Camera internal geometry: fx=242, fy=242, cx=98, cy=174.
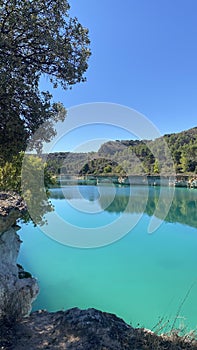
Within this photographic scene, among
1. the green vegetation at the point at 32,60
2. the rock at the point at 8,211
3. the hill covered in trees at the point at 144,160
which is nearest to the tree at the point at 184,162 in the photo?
the hill covered in trees at the point at 144,160

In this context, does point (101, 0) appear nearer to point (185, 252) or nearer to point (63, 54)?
point (63, 54)

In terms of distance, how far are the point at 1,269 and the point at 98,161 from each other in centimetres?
3990

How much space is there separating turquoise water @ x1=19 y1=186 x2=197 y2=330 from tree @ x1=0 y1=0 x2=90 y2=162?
13.6 ft

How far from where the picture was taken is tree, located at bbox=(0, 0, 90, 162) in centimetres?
372

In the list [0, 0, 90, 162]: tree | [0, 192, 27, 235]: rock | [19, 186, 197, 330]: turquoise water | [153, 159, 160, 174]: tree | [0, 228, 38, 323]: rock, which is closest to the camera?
[0, 0, 90, 162]: tree

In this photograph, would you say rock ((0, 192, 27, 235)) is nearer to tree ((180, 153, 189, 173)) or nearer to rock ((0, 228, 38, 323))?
rock ((0, 228, 38, 323))

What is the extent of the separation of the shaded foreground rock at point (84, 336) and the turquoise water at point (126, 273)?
1.86m

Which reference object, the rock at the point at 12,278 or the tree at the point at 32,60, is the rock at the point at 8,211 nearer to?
the rock at the point at 12,278

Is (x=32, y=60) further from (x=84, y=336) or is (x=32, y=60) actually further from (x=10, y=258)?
(x=84, y=336)

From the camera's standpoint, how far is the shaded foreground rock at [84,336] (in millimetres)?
2123

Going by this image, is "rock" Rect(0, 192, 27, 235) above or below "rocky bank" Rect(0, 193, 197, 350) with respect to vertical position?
above

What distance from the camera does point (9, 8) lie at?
145 inches

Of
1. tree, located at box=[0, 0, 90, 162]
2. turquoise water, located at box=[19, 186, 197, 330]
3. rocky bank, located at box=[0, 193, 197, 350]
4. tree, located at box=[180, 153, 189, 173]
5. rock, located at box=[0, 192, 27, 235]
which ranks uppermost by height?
tree, located at box=[180, 153, 189, 173]

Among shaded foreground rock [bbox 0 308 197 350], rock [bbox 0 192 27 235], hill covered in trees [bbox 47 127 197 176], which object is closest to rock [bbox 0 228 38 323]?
rock [bbox 0 192 27 235]
